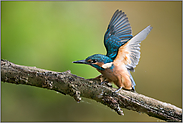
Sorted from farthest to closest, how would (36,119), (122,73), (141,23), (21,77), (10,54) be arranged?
(141,23)
(36,119)
(10,54)
(122,73)
(21,77)

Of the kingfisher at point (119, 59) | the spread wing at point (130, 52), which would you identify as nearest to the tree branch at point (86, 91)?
A: the kingfisher at point (119, 59)

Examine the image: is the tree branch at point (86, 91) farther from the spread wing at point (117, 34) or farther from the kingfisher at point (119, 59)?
the spread wing at point (117, 34)

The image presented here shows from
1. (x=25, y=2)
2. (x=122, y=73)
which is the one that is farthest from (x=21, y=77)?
(x=25, y=2)

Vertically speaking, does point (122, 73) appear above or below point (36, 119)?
above

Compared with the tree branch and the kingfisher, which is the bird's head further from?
the tree branch

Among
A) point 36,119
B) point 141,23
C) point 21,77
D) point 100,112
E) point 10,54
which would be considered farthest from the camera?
point 141,23

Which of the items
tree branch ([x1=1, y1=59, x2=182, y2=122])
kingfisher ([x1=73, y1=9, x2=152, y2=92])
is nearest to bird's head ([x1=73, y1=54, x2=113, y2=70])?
kingfisher ([x1=73, y1=9, x2=152, y2=92])

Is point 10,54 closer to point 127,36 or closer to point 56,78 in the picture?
point 56,78
